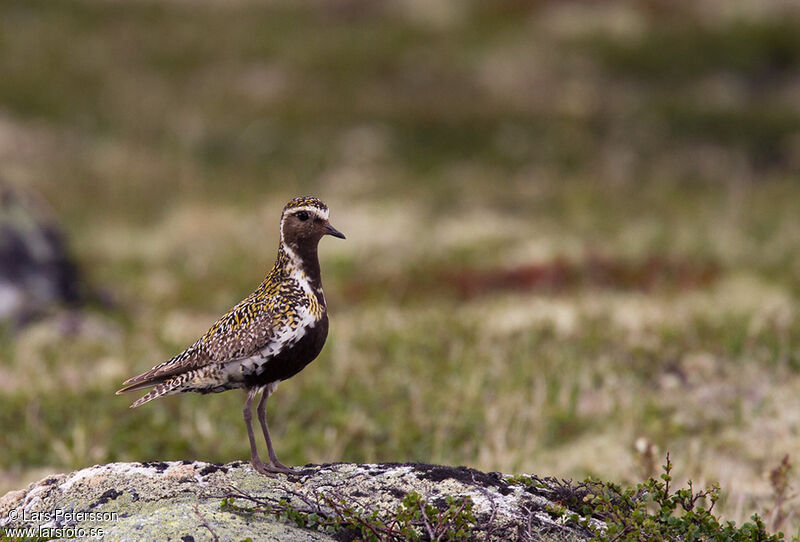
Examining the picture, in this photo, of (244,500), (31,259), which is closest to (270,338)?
(244,500)

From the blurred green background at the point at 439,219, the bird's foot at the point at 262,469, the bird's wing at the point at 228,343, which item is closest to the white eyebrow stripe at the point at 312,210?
the bird's wing at the point at 228,343

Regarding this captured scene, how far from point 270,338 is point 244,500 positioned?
30.4 inches

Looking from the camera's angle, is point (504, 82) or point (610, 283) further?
point (504, 82)

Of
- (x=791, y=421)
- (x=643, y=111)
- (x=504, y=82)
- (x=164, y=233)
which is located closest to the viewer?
(x=791, y=421)

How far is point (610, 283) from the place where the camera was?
44.2 ft

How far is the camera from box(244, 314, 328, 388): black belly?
4.68 m

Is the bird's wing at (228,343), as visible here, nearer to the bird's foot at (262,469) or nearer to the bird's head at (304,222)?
the bird's head at (304,222)

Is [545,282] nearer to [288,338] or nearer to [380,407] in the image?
[380,407]

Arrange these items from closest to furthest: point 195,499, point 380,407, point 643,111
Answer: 1. point 195,499
2. point 380,407
3. point 643,111

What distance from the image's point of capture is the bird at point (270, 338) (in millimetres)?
4688

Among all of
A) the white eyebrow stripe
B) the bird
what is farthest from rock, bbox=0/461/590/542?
the white eyebrow stripe

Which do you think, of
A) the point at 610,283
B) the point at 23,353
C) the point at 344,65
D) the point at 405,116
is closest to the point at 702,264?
the point at 610,283

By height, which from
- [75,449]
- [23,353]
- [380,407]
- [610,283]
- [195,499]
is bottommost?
[195,499]

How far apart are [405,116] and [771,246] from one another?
12.0 m
